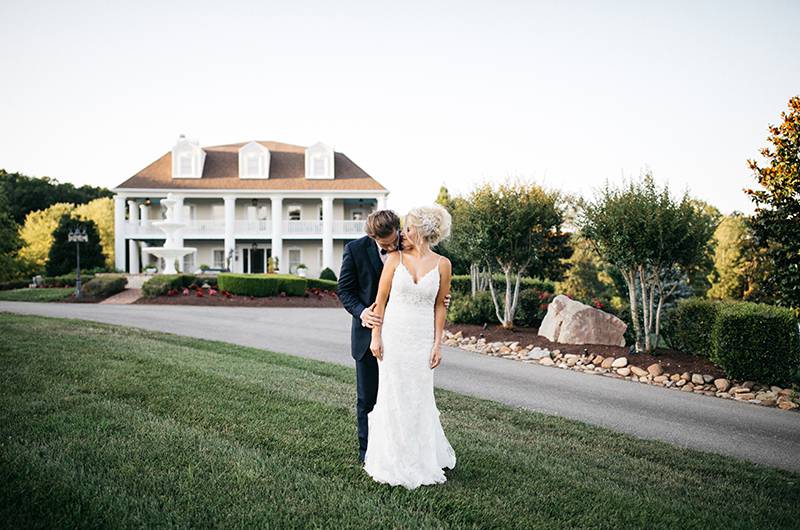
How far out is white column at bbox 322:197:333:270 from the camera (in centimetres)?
3456

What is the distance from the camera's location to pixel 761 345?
28.5ft

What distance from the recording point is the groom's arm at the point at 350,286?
4531 millimetres

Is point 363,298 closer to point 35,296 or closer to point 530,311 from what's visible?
point 530,311

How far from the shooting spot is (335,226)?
3562cm

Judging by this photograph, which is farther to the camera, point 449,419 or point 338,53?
point 338,53

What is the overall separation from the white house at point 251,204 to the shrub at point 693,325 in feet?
82.3

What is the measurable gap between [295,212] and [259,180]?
11.4 ft

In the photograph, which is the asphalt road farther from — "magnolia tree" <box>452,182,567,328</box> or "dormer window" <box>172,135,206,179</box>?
"dormer window" <box>172,135,206,179</box>

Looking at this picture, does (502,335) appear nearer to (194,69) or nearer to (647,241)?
(647,241)

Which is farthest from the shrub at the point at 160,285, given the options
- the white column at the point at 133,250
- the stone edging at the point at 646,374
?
the stone edging at the point at 646,374

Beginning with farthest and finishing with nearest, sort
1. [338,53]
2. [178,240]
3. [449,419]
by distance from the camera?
[178,240], [338,53], [449,419]

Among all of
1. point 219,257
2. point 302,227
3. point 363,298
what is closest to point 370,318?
A: point 363,298

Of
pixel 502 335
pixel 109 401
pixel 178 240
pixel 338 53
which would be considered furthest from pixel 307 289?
Answer: pixel 109 401

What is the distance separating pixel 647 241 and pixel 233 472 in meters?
9.19
